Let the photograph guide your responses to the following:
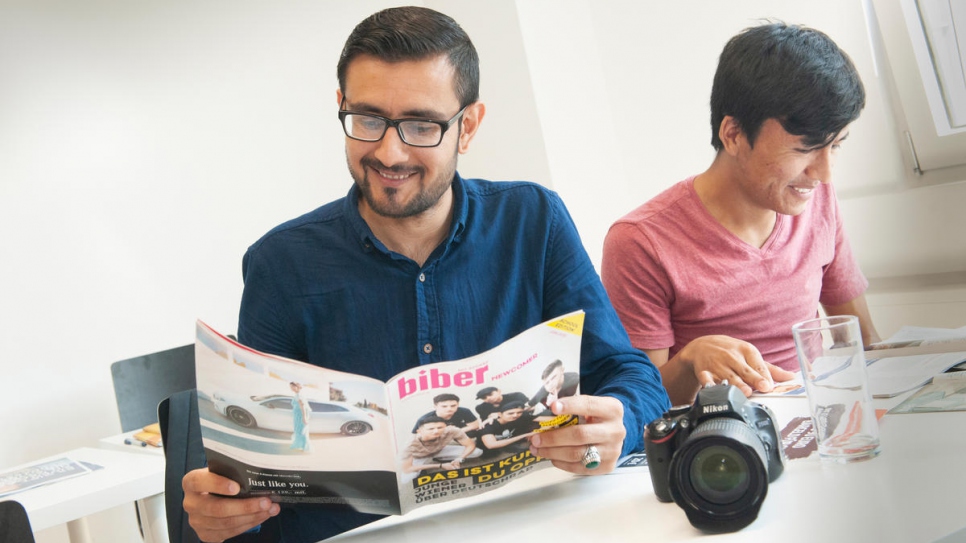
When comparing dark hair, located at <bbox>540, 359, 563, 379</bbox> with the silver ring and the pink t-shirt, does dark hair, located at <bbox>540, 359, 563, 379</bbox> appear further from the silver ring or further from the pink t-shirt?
the pink t-shirt

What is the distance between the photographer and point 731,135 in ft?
6.52

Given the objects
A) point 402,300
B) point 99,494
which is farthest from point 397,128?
point 99,494

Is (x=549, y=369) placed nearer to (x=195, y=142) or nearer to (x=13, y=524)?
(x=13, y=524)

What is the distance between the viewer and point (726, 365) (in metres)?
1.67

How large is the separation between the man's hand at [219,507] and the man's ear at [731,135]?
129cm

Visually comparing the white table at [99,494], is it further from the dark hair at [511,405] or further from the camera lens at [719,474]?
the camera lens at [719,474]

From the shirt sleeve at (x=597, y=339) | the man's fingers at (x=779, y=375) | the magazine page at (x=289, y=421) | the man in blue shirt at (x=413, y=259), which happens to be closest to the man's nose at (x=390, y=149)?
the man in blue shirt at (x=413, y=259)

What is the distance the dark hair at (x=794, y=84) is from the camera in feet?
6.07

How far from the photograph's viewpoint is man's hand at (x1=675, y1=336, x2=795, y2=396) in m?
1.61

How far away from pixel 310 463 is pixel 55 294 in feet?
8.27

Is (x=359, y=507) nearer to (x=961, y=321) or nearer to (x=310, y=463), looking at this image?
(x=310, y=463)

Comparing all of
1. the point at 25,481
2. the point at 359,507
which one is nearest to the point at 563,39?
the point at 25,481

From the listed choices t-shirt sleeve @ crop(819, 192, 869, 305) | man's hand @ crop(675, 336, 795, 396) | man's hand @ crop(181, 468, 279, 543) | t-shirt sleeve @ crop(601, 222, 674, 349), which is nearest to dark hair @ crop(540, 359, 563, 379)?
man's hand @ crop(181, 468, 279, 543)

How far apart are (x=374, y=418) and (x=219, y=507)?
0.26 m
